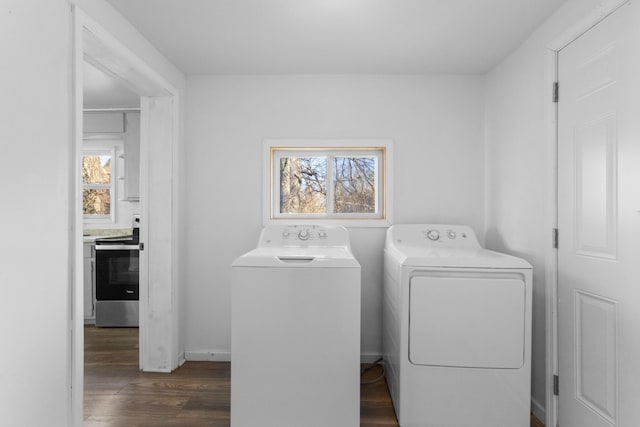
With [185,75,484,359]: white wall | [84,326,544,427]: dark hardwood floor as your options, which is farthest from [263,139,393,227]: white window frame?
[84,326,544,427]: dark hardwood floor

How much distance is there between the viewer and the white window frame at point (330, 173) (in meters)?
2.78

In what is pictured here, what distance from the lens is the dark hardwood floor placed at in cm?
201

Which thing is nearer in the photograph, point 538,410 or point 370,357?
point 538,410

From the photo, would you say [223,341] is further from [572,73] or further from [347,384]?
[572,73]

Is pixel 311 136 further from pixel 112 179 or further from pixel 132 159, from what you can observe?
pixel 112 179

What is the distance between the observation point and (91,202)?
13.8ft

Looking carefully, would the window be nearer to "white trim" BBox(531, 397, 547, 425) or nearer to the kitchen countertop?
the kitchen countertop

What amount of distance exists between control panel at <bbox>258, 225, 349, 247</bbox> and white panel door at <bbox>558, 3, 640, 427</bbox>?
134 cm

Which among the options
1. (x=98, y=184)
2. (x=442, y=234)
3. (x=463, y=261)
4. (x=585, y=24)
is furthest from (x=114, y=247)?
(x=585, y=24)

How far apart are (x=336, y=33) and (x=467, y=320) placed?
5.78 ft

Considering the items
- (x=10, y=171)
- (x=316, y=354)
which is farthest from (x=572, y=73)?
(x=10, y=171)

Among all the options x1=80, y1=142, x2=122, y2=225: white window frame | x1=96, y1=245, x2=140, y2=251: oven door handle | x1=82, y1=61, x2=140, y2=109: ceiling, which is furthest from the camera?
x1=80, y1=142, x2=122, y2=225: white window frame

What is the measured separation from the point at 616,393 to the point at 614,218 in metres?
0.73

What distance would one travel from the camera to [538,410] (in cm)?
207
